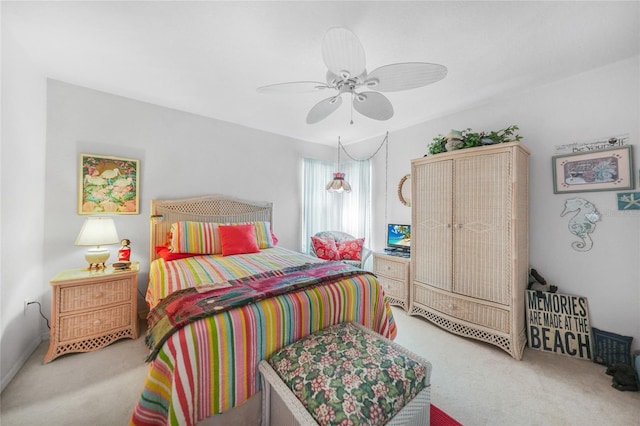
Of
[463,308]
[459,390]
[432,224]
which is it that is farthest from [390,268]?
[459,390]

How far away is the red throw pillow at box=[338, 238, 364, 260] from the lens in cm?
358

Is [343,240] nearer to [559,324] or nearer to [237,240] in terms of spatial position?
[237,240]

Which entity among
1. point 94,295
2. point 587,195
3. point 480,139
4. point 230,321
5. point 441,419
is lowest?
point 441,419

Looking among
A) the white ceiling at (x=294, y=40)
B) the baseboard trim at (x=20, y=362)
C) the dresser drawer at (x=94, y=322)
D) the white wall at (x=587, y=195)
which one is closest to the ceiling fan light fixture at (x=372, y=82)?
the white ceiling at (x=294, y=40)

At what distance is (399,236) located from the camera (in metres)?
3.48

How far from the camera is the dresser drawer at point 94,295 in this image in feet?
6.46

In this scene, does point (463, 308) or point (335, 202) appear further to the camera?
point (335, 202)

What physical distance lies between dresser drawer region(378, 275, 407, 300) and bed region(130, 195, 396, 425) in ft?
3.28

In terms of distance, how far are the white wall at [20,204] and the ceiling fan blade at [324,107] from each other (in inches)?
86.4

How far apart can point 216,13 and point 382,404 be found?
2403 millimetres

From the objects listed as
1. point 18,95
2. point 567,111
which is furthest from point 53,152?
point 567,111

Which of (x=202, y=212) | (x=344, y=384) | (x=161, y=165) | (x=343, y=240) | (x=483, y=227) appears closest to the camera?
(x=344, y=384)

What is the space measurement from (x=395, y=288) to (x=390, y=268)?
264 millimetres

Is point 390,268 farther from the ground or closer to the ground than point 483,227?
closer to the ground
